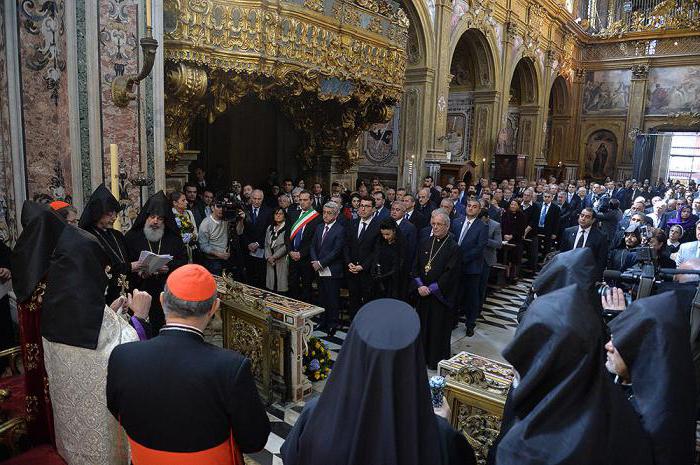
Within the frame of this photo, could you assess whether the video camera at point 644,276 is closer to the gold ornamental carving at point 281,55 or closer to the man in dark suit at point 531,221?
the gold ornamental carving at point 281,55

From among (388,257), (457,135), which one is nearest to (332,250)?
(388,257)

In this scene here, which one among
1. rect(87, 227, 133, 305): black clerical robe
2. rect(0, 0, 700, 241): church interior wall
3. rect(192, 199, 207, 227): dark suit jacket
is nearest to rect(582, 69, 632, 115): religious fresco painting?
rect(0, 0, 700, 241): church interior wall

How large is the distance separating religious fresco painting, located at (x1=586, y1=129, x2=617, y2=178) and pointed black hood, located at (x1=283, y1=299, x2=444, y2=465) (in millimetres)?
28410

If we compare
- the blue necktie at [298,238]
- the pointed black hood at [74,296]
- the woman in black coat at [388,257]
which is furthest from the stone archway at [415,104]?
the pointed black hood at [74,296]

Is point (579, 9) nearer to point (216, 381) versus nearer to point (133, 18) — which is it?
point (133, 18)

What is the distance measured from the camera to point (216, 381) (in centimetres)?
194

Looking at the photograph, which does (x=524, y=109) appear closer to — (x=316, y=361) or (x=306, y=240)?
(x=306, y=240)

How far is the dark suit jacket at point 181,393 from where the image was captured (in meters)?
1.93

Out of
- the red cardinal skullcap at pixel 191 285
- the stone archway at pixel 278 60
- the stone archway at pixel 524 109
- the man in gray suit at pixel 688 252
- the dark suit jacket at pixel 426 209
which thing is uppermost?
the stone archway at pixel 524 109

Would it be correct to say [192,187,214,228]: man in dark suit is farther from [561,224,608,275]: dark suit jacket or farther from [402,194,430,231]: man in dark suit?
[561,224,608,275]: dark suit jacket

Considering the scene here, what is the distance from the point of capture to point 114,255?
4.39m

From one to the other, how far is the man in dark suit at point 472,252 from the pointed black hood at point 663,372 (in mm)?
4591

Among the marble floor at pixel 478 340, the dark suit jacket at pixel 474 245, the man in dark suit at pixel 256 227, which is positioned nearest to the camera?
the marble floor at pixel 478 340

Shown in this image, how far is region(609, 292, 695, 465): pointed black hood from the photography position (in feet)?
5.52
